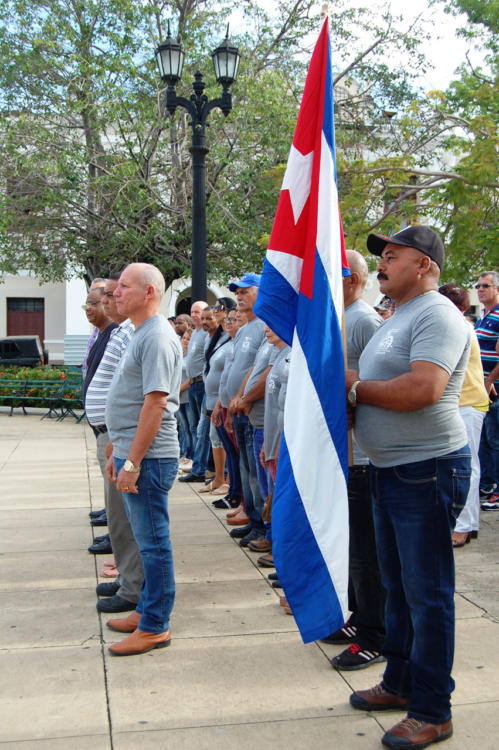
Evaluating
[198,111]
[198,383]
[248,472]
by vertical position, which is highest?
[198,111]

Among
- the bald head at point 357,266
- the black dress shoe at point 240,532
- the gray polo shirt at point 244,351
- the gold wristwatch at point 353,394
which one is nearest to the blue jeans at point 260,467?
the black dress shoe at point 240,532

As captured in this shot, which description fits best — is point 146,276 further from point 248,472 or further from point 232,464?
point 232,464

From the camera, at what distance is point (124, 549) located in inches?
185

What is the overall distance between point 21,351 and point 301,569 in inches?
921

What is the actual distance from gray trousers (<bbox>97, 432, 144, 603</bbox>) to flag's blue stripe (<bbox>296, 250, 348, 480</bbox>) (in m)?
1.94

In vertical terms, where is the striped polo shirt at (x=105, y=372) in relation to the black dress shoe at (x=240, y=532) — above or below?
above

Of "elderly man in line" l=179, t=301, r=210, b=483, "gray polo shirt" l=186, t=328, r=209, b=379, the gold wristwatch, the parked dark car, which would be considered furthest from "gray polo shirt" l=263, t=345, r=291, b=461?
the parked dark car

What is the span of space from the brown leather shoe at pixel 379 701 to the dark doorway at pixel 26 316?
3108cm

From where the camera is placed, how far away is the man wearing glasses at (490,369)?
731cm

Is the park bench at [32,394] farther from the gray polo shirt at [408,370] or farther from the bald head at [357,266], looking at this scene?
the gray polo shirt at [408,370]

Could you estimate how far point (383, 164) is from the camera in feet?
39.3

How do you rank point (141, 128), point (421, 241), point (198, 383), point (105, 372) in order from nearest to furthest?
1. point (421, 241)
2. point (105, 372)
3. point (198, 383)
4. point (141, 128)

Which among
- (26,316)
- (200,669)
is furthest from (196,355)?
(26,316)

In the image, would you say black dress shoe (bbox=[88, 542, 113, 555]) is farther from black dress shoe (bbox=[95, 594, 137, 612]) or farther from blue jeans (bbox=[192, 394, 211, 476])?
blue jeans (bbox=[192, 394, 211, 476])
